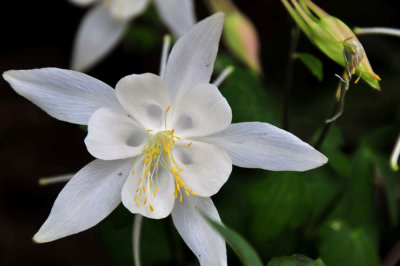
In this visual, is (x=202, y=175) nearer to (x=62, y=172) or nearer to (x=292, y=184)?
(x=292, y=184)

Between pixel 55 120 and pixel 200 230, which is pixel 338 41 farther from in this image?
pixel 55 120

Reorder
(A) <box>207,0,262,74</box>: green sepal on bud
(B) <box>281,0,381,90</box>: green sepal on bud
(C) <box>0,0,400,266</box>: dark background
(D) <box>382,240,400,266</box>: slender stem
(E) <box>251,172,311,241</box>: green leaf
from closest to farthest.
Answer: (B) <box>281,0,381,90</box>: green sepal on bud
(E) <box>251,172,311,241</box>: green leaf
(D) <box>382,240,400,266</box>: slender stem
(A) <box>207,0,262,74</box>: green sepal on bud
(C) <box>0,0,400,266</box>: dark background

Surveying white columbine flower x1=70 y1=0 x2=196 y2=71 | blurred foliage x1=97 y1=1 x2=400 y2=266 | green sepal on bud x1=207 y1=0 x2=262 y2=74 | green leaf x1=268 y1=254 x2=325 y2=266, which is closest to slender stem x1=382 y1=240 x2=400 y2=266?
blurred foliage x1=97 y1=1 x2=400 y2=266

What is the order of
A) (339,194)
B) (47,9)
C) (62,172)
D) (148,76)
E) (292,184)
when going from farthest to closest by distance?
(47,9) < (62,172) < (339,194) < (292,184) < (148,76)

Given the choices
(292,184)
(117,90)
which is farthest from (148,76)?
(292,184)

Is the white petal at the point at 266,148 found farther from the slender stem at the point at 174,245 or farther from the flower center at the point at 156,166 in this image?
the slender stem at the point at 174,245

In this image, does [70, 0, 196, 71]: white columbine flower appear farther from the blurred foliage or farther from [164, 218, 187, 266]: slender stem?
[164, 218, 187, 266]: slender stem
